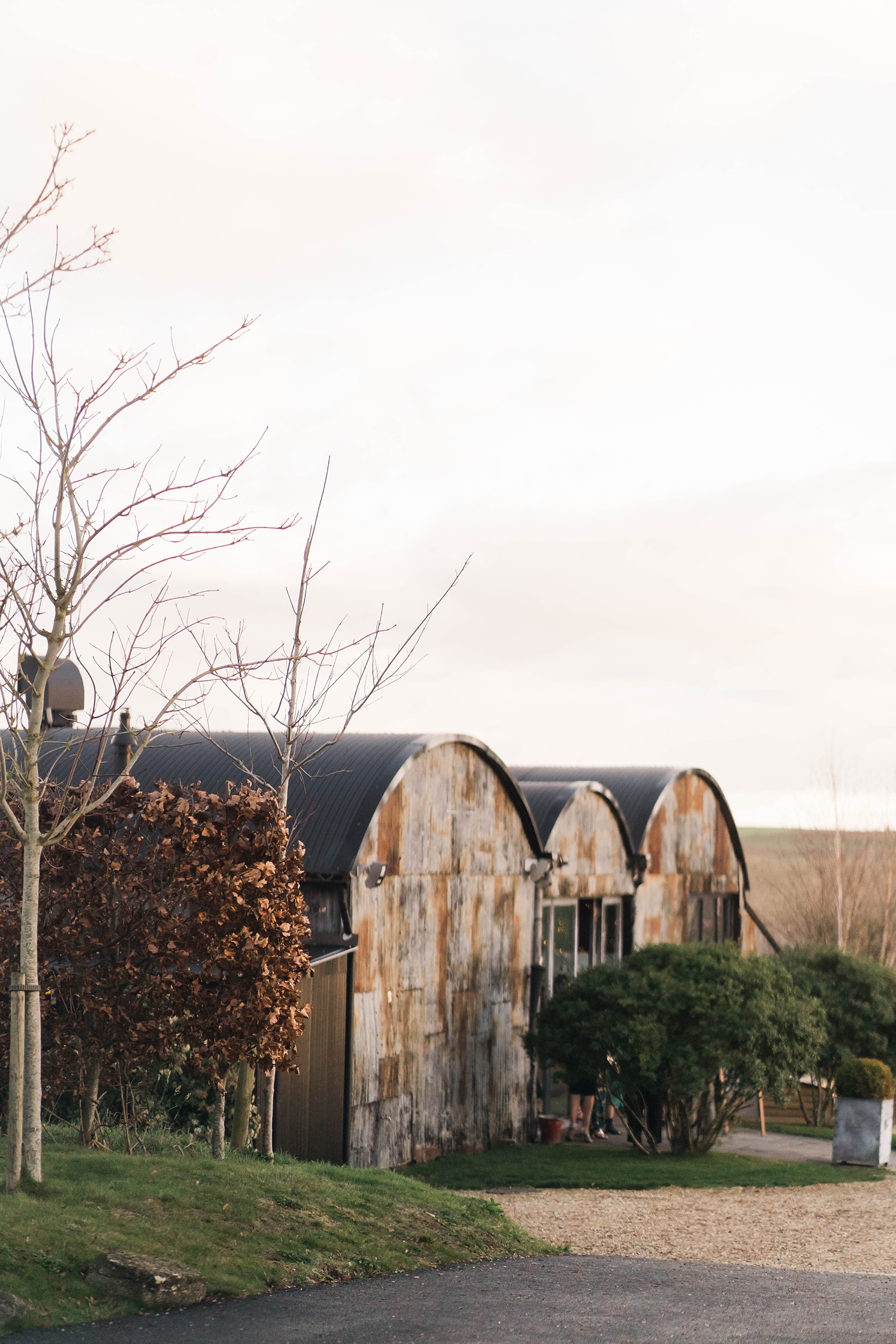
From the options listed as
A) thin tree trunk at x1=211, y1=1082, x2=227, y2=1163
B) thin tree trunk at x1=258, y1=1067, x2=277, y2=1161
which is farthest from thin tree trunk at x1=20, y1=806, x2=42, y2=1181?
thin tree trunk at x1=258, y1=1067, x2=277, y2=1161

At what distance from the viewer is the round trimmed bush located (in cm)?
1762

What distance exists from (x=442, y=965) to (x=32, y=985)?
8391 mm

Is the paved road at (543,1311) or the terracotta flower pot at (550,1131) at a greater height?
the paved road at (543,1311)

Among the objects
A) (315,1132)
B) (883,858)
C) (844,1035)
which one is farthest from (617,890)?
(883,858)

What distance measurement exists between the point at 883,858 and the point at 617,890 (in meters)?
20.7

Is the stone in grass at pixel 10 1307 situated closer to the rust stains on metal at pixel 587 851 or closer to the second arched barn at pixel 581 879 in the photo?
Answer: the second arched barn at pixel 581 879

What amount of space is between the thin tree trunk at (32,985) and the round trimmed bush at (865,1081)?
36.3ft

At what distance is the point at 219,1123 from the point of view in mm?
11953

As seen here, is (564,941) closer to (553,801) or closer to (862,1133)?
(553,801)

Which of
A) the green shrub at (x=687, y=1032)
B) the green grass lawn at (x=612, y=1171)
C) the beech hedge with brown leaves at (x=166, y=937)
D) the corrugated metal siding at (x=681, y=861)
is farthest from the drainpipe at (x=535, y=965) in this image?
the beech hedge with brown leaves at (x=166, y=937)

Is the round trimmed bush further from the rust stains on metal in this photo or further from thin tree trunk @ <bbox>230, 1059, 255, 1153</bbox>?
thin tree trunk @ <bbox>230, 1059, 255, 1153</bbox>

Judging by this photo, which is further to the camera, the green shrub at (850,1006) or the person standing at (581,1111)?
the green shrub at (850,1006)

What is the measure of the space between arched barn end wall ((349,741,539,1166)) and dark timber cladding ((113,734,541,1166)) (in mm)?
22

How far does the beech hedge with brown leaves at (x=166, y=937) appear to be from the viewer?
11.4 meters
